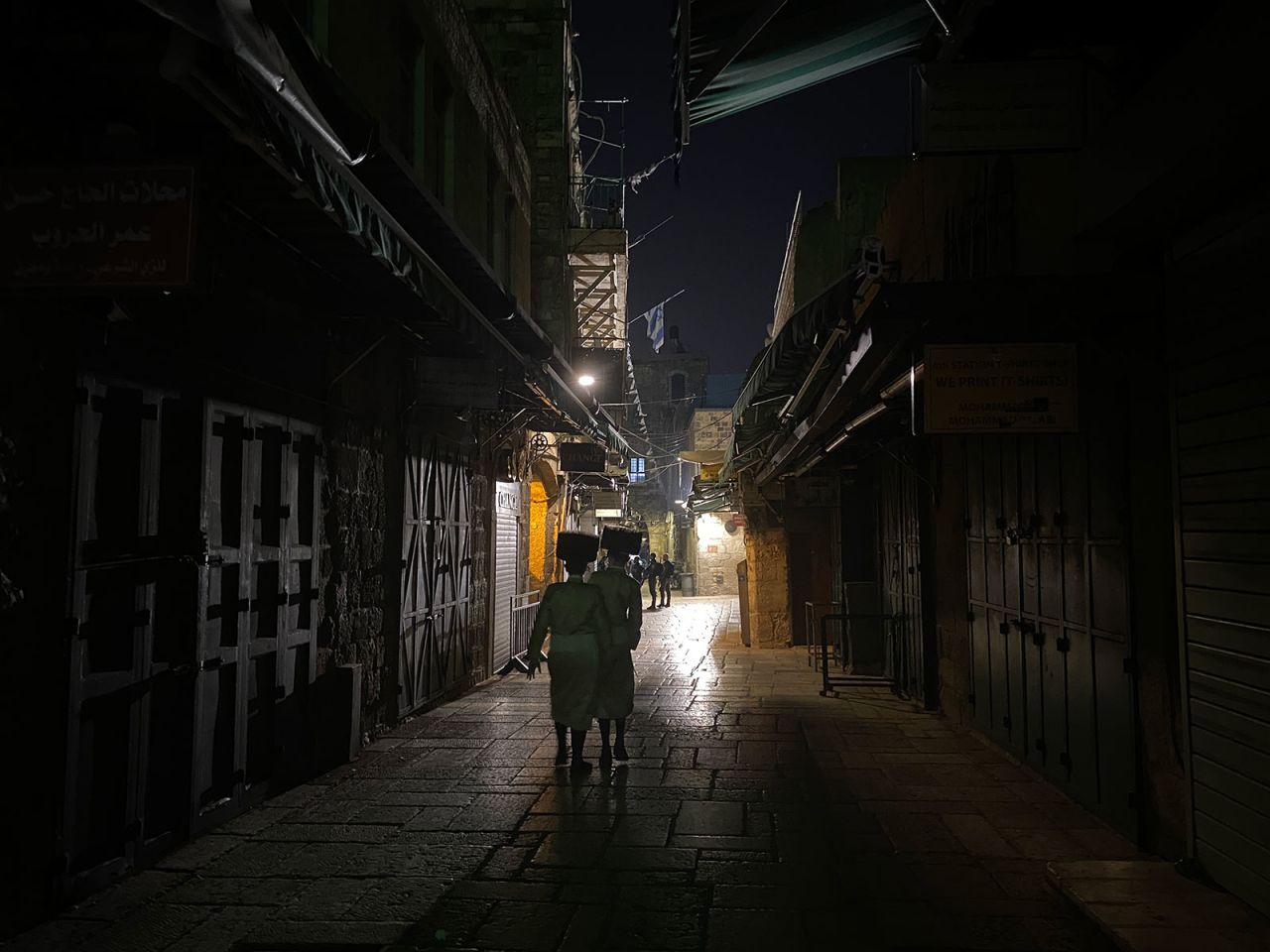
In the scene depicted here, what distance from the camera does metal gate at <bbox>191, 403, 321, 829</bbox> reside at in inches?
215

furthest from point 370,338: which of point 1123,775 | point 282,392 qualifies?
point 1123,775

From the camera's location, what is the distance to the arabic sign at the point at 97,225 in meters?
3.74

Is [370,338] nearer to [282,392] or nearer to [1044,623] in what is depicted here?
[282,392]

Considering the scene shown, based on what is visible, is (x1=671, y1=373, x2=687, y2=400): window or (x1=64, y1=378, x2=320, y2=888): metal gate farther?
(x1=671, y1=373, x2=687, y2=400): window

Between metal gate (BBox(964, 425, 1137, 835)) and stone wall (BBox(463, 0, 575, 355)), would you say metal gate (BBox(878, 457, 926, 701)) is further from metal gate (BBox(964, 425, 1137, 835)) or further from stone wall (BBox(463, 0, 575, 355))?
stone wall (BBox(463, 0, 575, 355))

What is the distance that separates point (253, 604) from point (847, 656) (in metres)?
8.71

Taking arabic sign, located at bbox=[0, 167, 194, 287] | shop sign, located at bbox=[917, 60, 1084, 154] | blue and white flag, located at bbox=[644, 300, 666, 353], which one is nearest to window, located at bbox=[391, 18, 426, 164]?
arabic sign, located at bbox=[0, 167, 194, 287]

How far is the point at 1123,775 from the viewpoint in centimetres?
520

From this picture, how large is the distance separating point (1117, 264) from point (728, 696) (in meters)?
6.89

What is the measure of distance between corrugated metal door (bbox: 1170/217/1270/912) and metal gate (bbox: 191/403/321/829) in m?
5.69

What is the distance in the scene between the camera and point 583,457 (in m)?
17.2

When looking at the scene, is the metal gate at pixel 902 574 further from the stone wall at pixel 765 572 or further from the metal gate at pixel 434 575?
the metal gate at pixel 434 575

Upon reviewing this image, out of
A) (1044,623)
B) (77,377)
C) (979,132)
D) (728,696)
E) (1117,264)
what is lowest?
(728,696)

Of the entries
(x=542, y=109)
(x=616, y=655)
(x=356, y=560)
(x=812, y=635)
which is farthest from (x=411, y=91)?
(x=812, y=635)
